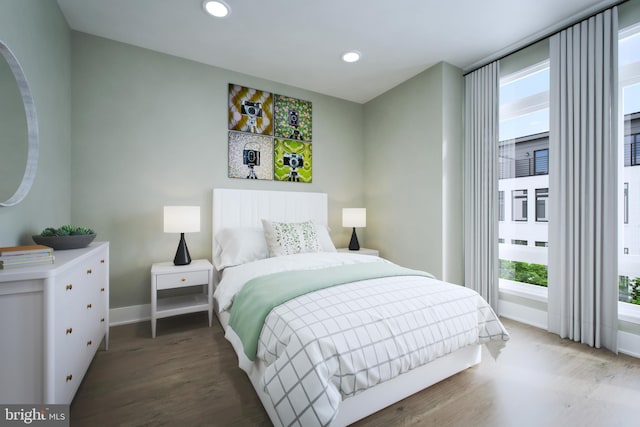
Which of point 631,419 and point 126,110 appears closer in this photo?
point 631,419

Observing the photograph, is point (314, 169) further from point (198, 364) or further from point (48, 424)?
point (48, 424)

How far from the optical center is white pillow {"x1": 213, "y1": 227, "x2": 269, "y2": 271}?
2.60 meters

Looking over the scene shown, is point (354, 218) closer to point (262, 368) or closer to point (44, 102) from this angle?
point (262, 368)

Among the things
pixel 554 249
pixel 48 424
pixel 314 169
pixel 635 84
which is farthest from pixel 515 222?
pixel 48 424

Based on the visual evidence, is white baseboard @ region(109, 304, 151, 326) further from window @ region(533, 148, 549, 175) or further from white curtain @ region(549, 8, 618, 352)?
window @ region(533, 148, 549, 175)

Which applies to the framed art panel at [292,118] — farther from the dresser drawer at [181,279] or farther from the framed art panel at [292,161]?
the dresser drawer at [181,279]

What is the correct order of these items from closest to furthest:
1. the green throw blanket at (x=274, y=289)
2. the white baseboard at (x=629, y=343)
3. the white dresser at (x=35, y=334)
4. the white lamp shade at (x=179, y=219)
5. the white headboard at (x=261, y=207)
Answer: the white dresser at (x=35, y=334) → the green throw blanket at (x=274, y=289) → the white baseboard at (x=629, y=343) → the white lamp shade at (x=179, y=219) → the white headboard at (x=261, y=207)

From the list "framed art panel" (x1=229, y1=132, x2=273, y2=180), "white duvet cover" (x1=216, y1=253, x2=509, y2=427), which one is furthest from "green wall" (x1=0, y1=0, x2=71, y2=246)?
"white duvet cover" (x1=216, y1=253, x2=509, y2=427)

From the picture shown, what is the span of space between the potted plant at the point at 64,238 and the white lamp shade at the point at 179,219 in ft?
2.26

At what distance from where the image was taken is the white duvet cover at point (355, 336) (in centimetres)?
112

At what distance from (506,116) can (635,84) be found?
89cm

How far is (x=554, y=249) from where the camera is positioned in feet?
7.91

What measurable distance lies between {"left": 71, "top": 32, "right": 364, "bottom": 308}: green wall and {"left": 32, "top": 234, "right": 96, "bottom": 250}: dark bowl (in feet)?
3.27

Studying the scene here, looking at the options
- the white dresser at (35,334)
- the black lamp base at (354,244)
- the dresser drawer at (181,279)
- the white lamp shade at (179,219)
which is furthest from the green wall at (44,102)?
the black lamp base at (354,244)
